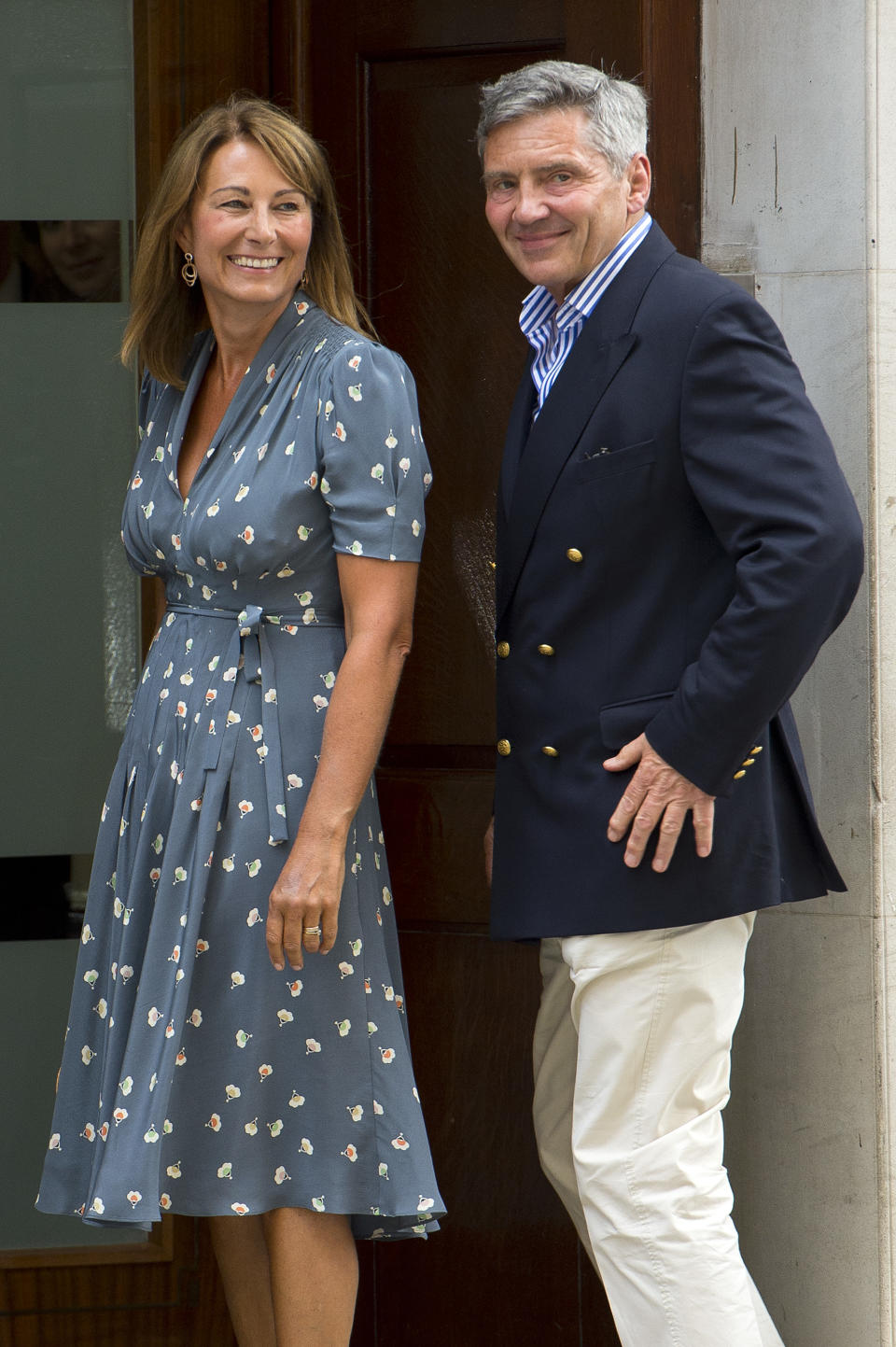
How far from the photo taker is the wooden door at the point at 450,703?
2779 millimetres

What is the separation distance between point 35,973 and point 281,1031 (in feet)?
3.13

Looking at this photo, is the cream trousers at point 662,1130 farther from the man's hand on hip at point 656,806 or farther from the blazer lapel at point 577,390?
the blazer lapel at point 577,390

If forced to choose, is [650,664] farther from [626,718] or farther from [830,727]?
[830,727]

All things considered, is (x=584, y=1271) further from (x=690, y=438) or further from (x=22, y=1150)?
(x=690, y=438)

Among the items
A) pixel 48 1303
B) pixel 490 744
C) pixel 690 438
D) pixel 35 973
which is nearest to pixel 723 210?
pixel 690 438

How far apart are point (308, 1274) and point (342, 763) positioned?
0.70 m

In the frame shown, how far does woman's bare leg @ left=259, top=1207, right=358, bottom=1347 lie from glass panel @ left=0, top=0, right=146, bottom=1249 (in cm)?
82

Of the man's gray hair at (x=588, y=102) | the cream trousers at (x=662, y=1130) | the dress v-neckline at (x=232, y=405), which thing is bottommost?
the cream trousers at (x=662, y=1130)

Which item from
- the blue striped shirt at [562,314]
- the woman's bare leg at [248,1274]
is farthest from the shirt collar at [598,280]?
the woman's bare leg at [248,1274]

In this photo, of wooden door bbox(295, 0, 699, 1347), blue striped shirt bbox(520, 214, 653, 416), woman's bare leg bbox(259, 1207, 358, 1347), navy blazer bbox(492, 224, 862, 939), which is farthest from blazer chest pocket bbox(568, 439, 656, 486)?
woman's bare leg bbox(259, 1207, 358, 1347)

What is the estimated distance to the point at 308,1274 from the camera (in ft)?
6.86

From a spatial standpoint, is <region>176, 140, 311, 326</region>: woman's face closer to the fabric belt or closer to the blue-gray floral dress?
the blue-gray floral dress

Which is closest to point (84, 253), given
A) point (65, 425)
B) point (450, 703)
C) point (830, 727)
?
point (65, 425)

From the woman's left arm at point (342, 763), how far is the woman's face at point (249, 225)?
422mm
